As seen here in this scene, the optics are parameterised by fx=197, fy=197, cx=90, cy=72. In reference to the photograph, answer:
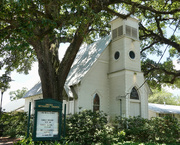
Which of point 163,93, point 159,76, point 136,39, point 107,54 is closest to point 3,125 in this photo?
point 107,54

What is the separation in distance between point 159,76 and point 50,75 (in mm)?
16887

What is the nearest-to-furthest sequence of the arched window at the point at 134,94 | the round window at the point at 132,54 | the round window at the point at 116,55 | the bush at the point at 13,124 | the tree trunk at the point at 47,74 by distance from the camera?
the tree trunk at the point at 47,74 < the bush at the point at 13,124 < the arched window at the point at 134,94 < the round window at the point at 132,54 < the round window at the point at 116,55

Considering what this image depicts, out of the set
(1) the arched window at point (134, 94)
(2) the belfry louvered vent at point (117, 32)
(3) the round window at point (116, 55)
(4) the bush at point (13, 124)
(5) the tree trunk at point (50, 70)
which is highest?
(2) the belfry louvered vent at point (117, 32)

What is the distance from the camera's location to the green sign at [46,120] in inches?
295

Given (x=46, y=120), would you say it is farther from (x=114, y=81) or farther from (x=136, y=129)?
(x=114, y=81)

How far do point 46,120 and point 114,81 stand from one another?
12.3 m

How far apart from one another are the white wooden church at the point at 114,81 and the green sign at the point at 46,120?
31.1ft

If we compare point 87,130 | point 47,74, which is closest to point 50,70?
point 47,74

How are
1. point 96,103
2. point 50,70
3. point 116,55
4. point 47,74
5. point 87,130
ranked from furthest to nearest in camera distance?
point 116,55 < point 96,103 < point 50,70 < point 47,74 < point 87,130

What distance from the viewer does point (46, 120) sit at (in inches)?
306

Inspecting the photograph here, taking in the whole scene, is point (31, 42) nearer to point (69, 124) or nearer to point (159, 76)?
point (69, 124)

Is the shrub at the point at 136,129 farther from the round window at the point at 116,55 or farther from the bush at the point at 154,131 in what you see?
the round window at the point at 116,55

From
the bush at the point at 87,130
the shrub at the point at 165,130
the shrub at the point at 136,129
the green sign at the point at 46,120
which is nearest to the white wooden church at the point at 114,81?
the shrub at the point at 136,129

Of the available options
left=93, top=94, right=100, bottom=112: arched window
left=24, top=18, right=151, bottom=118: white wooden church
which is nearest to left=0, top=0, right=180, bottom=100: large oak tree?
left=24, top=18, right=151, bottom=118: white wooden church
